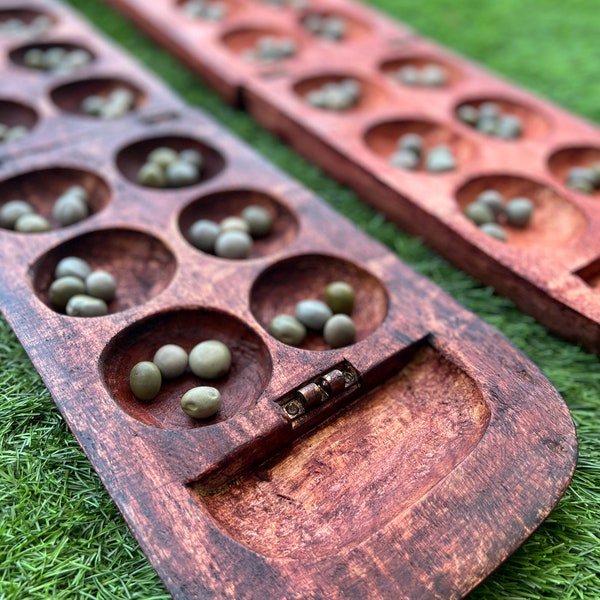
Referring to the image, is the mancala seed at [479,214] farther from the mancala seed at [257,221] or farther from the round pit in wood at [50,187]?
the round pit in wood at [50,187]

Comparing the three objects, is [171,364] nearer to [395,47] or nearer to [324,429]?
[324,429]

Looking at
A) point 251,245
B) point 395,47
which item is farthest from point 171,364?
point 395,47

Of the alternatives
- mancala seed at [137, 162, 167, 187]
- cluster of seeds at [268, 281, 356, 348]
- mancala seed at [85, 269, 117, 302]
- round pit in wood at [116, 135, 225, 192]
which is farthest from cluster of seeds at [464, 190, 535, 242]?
mancala seed at [85, 269, 117, 302]

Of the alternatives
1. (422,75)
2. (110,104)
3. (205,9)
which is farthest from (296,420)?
(205,9)

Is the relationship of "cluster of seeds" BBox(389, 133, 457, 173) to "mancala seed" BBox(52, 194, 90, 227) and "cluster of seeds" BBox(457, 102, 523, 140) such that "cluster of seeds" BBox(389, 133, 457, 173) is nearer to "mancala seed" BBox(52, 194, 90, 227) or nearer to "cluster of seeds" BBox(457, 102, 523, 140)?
"cluster of seeds" BBox(457, 102, 523, 140)

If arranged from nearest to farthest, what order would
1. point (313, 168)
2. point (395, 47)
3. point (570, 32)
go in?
point (313, 168)
point (395, 47)
point (570, 32)
